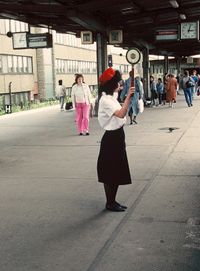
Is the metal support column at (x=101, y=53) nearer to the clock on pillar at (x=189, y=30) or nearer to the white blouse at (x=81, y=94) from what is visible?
the clock on pillar at (x=189, y=30)

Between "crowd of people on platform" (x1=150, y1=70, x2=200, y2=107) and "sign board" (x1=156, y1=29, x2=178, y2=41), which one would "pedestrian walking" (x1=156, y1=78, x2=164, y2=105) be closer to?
"crowd of people on platform" (x1=150, y1=70, x2=200, y2=107)

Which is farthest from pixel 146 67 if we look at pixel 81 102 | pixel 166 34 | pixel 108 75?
pixel 108 75

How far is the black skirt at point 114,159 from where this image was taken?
5.38m

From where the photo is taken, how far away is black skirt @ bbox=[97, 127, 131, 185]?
212 inches

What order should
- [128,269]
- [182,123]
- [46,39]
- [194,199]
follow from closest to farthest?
[128,269]
[194,199]
[182,123]
[46,39]

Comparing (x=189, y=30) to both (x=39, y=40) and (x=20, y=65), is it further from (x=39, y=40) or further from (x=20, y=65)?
(x=20, y=65)

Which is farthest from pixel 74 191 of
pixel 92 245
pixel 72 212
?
pixel 92 245

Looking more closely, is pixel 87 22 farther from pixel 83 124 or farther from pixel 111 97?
pixel 111 97

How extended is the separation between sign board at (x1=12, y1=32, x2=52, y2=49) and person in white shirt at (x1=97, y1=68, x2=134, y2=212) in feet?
38.8

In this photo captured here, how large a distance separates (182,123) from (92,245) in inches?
415

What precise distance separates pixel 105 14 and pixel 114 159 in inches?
498

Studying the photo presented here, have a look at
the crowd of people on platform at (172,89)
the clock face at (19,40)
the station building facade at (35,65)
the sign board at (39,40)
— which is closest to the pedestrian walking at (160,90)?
the crowd of people on platform at (172,89)

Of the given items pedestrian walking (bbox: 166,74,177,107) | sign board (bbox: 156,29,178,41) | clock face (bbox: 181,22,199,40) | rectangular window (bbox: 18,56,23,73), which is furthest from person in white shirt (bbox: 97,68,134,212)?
rectangular window (bbox: 18,56,23,73)

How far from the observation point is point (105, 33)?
1850 cm
